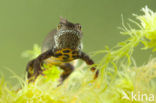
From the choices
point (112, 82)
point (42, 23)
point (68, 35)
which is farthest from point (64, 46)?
point (42, 23)

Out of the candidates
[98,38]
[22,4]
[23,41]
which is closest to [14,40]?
[23,41]

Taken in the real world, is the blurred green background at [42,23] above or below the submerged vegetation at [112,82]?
above

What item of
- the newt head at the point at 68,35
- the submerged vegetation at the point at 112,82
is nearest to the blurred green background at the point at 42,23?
the newt head at the point at 68,35

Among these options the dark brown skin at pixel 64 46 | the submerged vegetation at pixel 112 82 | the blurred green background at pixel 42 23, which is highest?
the blurred green background at pixel 42 23

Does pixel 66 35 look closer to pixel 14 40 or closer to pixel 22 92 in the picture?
pixel 22 92

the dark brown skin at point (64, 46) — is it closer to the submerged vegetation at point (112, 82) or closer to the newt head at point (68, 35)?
the newt head at point (68, 35)

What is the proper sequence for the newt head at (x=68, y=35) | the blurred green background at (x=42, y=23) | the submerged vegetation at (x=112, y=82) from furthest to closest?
the blurred green background at (x=42, y=23) → the newt head at (x=68, y=35) → the submerged vegetation at (x=112, y=82)
